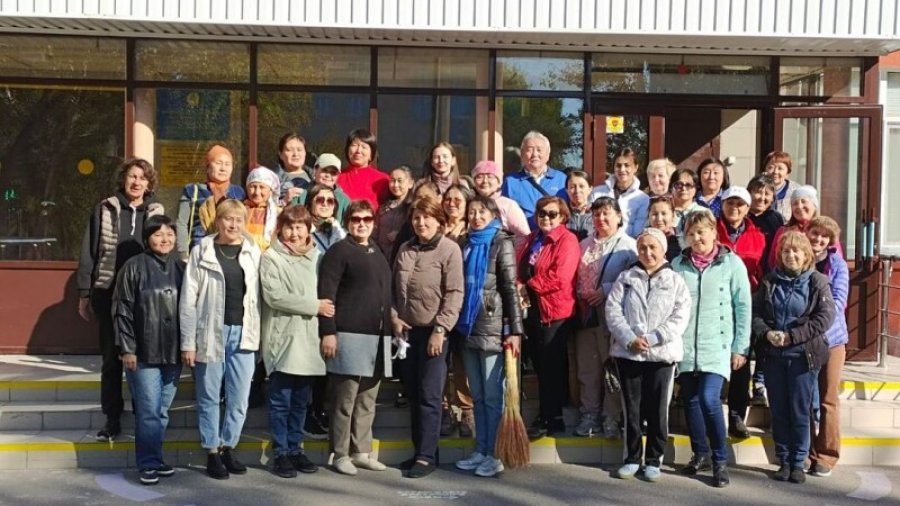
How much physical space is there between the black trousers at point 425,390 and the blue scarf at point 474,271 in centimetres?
18

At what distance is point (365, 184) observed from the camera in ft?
24.6

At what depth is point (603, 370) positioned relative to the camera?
6637 mm

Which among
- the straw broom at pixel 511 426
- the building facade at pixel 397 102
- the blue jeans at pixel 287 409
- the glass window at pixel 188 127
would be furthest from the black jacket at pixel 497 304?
the glass window at pixel 188 127

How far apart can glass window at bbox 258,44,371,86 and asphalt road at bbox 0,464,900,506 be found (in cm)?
383

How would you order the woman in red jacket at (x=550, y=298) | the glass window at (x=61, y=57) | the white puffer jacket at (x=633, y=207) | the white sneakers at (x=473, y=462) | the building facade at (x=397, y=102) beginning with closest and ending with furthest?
the white sneakers at (x=473, y=462), the woman in red jacket at (x=550, y=298), the white puffer jacket at (x=633, y=207), the building facade at (x=397, y=102), the glass window at (x=61, y=57)

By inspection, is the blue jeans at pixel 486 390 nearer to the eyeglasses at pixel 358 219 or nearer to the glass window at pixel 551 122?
the eyeglasses at pixel 358 219

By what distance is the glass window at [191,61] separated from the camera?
347 inches

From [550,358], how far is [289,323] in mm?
1734

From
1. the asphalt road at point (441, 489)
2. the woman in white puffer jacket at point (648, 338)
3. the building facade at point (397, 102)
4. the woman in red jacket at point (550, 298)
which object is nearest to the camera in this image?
the asphalt road at point (441, 489)

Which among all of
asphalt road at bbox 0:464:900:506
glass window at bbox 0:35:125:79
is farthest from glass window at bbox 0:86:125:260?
asphalt road at bbox 0:464:900:506

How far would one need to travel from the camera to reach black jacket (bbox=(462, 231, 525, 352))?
626 centimetres

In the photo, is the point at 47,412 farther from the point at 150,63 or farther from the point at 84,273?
the point at 150,63

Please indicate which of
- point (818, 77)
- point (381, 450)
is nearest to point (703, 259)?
point (381, 450)

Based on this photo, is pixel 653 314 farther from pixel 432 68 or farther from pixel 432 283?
pixel 432 68
